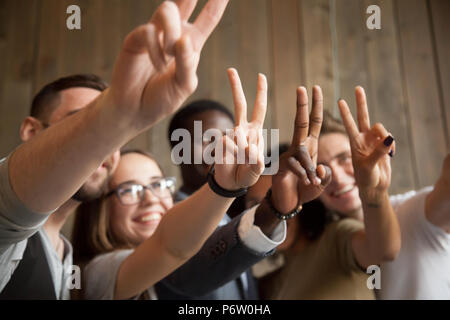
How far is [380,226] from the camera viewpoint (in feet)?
1.90

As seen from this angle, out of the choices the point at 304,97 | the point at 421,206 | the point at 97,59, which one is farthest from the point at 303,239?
the point at 97,59

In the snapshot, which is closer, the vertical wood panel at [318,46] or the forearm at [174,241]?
the forearm at [174,241]

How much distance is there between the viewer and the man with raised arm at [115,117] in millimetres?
320

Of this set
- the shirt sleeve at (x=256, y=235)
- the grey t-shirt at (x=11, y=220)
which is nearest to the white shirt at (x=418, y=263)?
the shirt sleeve at (x=256, y=235)

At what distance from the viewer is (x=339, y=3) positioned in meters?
0.65

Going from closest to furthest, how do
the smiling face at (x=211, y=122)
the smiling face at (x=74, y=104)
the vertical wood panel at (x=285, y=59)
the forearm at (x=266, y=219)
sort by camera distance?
the forearm at (x=266, y=219) < the smiling face at (x=74, y=104) < the vertical wood panel at (x=285, y=59) < the smiling face at (x=211, y=122)

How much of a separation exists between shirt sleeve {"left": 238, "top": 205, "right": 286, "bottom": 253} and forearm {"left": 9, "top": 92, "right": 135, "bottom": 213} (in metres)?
0.27

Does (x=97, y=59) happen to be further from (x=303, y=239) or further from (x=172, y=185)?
(x=303, y=239)

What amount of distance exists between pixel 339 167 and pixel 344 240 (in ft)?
0.53

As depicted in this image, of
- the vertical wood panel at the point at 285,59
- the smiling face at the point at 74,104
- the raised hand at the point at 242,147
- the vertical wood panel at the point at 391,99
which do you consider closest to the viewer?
the raised hand at the point at 242,147

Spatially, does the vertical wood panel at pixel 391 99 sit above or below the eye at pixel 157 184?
above

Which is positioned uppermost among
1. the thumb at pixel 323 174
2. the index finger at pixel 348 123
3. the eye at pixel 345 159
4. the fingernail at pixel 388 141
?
the index finger at pixel 348 123

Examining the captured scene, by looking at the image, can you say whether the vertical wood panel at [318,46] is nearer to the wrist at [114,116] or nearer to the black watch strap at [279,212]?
the black watch strap at [279,212]

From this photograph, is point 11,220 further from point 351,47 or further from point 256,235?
point 351,47
